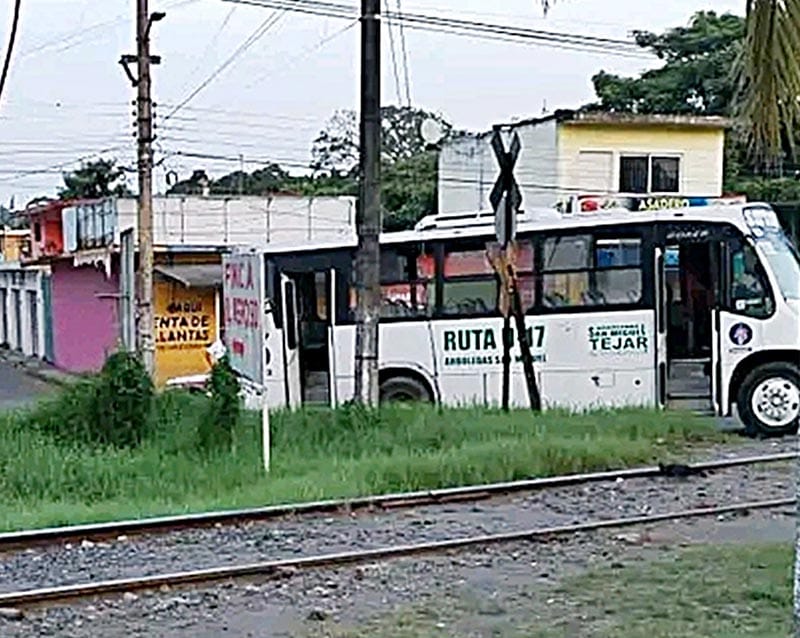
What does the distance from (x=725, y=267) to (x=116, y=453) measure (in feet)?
26.0

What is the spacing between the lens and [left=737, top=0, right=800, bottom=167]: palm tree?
5.95 meters

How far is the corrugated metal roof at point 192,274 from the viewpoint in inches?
1481

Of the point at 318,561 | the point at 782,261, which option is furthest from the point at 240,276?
the point at 318,561

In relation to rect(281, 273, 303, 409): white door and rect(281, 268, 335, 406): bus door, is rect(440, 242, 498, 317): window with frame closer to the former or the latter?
rect(281, 268, 335, 406): bus door

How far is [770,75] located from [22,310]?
52.6 meters

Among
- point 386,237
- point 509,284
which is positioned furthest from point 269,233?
point 509,284

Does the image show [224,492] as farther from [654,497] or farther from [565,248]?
[565,248]

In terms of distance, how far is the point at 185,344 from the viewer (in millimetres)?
38656

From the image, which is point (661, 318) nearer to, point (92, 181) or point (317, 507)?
point (317, 507)

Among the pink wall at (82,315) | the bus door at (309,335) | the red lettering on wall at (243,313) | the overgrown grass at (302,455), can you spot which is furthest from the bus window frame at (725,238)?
the pink wall at (82,315)

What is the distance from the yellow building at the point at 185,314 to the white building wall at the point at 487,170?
21.0ft

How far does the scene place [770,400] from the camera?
696 inches

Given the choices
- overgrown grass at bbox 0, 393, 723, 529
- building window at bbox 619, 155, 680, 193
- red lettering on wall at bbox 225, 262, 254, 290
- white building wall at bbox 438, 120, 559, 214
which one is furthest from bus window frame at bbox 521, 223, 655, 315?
building window at bbox 619, 155, 680, 193

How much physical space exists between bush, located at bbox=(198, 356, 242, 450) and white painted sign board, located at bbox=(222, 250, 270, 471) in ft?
0.80
